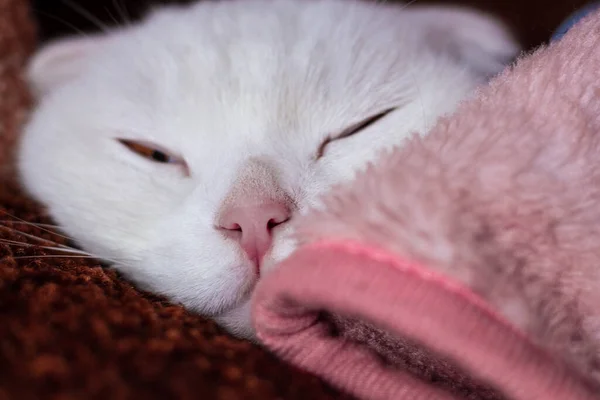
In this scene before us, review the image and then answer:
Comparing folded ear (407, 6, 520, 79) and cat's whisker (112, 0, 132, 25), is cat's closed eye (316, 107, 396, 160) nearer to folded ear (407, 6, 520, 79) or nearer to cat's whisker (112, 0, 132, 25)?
folded ear (407, 6, 520, 79)

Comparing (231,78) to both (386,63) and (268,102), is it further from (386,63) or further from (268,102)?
(386,63)

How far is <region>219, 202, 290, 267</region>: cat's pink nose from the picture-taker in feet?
2.09

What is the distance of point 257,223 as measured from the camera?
64 cm

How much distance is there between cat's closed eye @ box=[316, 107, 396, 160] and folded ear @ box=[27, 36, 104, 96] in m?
0.56

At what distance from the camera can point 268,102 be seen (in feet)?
2.61

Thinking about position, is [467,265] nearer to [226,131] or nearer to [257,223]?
[257,223]

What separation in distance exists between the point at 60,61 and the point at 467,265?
101 centimetres

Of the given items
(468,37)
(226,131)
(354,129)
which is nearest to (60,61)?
(226,131)

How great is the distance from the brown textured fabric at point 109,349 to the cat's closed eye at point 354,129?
1.00 feet

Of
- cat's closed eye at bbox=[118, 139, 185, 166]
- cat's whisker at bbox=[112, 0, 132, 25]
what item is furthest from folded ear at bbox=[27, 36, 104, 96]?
cat's closed eye at bbox=[118, 139, 185, 166]

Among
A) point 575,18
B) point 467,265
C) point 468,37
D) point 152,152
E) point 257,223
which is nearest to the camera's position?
point 467,265

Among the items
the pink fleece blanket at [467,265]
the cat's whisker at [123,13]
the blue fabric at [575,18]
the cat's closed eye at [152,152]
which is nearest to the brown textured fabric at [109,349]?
the pink fleece blanket at [467,265]

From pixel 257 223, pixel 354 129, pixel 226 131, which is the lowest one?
pixel 257 223

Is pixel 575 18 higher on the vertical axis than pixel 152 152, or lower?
higher
